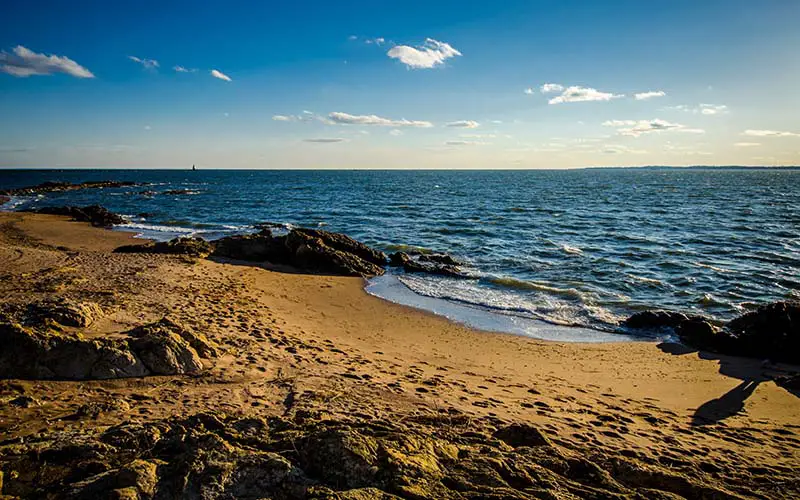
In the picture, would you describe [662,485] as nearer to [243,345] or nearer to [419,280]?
[243,345]

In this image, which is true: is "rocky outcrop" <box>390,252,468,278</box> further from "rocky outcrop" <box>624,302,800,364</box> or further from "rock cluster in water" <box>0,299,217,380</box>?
"rock cluster in water" <box>0,299,217,380</box>

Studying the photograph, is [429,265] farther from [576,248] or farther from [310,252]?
[576,248]

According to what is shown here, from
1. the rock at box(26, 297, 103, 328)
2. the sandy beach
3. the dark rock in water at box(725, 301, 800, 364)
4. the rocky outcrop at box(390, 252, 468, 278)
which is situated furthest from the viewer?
the rocky outcrop at box(390, 252, 468, 278)

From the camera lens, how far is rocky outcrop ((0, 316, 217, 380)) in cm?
618

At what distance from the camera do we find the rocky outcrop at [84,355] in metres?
6.18

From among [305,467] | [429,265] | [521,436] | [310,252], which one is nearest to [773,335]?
[521,436]

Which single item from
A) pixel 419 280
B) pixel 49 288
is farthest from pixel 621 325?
pixel 49 288

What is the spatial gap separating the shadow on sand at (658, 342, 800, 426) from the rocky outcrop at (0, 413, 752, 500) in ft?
11.4

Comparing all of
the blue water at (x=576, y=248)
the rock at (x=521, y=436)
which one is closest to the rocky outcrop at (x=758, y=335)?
the blue water at (x=576, y=248)

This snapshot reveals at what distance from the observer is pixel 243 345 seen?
899 centimetres

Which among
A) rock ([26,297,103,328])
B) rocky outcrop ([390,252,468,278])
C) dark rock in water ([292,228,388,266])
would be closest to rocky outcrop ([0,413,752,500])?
rock ([26,297,103,328])

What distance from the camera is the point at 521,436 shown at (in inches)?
211

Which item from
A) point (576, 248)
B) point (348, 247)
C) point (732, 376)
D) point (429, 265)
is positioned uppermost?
point (348, 247)

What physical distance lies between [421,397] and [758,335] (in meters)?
10.1
